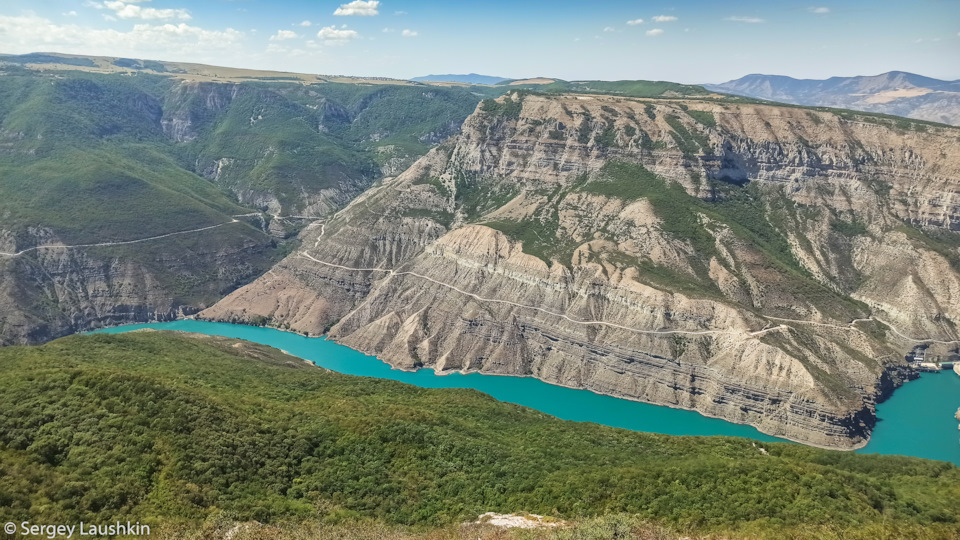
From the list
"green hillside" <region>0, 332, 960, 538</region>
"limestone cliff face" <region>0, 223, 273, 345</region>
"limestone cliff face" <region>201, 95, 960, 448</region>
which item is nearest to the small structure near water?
"limestone cliff face" <region>201, 95, 960, 448</region>

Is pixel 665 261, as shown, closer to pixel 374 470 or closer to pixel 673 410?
pixel 673 410

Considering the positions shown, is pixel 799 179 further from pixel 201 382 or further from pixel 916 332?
pixel 201 382

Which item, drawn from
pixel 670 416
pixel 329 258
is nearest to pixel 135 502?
pixel 670 416

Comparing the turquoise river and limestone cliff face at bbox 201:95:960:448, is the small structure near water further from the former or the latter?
limestone cliff face at bbox 201:95:960:448

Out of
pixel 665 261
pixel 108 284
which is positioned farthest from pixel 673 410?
pixel 108 284

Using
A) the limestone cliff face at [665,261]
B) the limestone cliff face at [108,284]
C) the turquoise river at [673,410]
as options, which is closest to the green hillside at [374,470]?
the turquoise river at [673,410]

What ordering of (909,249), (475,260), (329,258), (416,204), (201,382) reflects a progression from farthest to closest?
(416,204) → (329,258) → (475,260) → (909,249) → (201,382)

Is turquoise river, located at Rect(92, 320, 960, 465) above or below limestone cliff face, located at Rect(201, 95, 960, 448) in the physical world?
below
